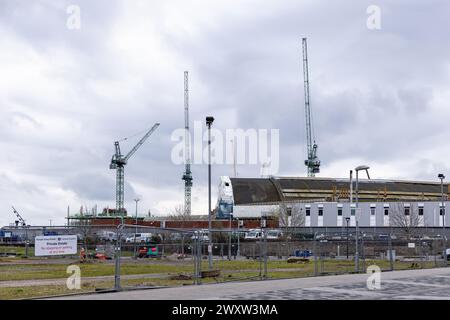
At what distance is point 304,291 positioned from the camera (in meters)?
22.8

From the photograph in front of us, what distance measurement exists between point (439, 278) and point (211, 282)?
10.3 m

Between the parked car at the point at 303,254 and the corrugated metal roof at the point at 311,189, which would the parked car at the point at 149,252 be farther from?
the corrugated metal roof at the point at 311,189

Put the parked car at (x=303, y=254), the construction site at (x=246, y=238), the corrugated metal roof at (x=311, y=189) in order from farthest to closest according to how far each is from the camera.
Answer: the corrugated metal roof at (x=311, y=189) < the parked car at (x=303, y=254) < the construction site at (x=246, y=238)

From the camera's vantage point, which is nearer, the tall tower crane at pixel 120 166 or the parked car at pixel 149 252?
the parked car at pixel 149 252

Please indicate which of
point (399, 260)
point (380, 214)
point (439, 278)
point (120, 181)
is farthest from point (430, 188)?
point (439, 278)

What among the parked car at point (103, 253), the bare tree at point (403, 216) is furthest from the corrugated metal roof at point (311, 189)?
the parked car at point (103, 253)

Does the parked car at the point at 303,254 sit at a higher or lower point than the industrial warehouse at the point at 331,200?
lower

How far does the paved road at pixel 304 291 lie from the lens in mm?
20453

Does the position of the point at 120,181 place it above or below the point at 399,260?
above

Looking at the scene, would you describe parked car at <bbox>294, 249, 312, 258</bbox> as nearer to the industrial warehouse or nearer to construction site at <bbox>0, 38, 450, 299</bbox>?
construction site at <bbox>0, 38, 450, 299</bbox>

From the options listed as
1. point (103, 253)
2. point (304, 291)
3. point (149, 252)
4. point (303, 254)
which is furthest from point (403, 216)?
point (304, 291)

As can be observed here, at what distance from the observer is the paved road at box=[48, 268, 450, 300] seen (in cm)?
2045
